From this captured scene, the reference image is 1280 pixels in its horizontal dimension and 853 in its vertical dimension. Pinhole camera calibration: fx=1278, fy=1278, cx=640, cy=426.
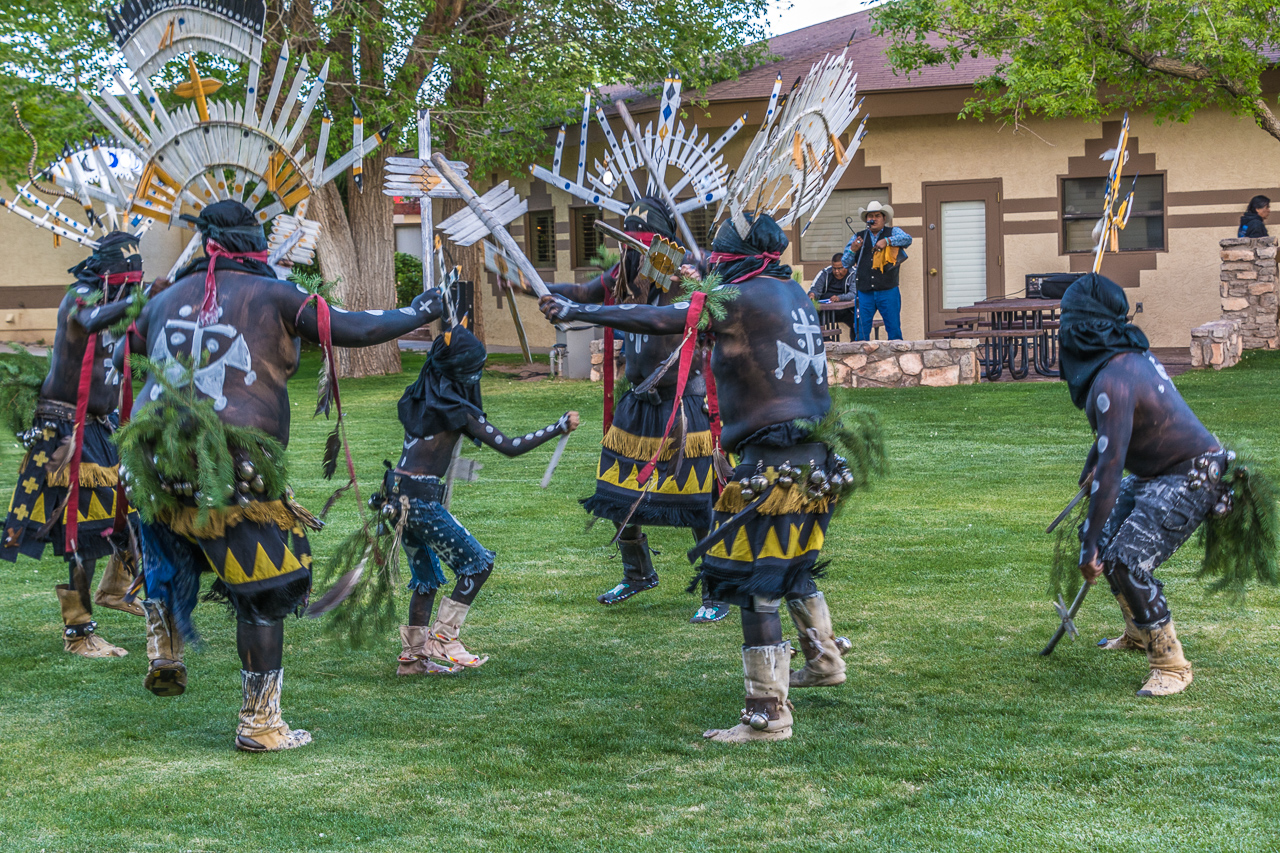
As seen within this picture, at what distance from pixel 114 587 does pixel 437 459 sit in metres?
2.32

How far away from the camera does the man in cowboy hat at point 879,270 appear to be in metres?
14.7

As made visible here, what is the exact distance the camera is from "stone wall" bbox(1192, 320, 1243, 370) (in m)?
14.5

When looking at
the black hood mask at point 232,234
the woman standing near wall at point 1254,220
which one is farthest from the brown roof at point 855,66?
the black hood mask at point 232,234

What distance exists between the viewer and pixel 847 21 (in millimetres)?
22703

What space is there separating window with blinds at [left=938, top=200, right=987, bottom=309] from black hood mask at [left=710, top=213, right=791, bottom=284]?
1441cm

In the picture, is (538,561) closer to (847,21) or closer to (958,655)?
(958,655)

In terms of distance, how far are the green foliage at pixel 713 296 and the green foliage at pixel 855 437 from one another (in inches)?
18.6

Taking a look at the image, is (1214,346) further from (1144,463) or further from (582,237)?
(1144,463)

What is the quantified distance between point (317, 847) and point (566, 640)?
2319mm

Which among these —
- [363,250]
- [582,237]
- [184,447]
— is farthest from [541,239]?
[184,447]

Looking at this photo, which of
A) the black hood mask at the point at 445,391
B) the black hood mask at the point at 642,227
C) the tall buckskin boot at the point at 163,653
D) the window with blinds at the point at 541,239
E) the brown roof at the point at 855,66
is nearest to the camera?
the tall buckskin boot at the point at 163,653

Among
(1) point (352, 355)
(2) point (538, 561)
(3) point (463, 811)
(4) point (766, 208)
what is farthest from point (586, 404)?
(3) point (463, 811)

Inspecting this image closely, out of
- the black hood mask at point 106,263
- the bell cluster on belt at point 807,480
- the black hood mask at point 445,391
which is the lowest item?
the bell cluster on belt at point 807,480

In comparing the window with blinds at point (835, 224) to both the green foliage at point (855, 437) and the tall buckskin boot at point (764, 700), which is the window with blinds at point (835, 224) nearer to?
the green foliage at point (855, 437)
